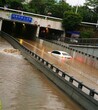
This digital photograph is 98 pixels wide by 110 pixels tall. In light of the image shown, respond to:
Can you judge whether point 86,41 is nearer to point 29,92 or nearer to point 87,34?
point 87,34

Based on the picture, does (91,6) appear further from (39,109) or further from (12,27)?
(39,109)

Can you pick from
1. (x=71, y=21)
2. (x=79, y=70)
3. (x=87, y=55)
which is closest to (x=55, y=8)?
(x=71, y=21)

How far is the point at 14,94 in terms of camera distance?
71.1 ft

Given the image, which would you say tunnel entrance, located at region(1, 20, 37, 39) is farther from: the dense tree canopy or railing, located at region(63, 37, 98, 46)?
railing, located at region(63, 37, 98, 46)

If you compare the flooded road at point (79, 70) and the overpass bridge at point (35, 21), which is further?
the overpass bridge at point (35, 21)

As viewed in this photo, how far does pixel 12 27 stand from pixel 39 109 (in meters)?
83.9

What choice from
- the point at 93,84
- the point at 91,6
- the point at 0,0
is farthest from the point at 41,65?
the point at 91,6

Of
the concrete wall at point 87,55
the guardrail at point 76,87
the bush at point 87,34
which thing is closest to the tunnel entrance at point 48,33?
the bush at point 87,34

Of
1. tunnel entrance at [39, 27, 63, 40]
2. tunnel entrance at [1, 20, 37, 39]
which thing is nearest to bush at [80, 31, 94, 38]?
tunnel entrance at [39, 27, 63, 40]

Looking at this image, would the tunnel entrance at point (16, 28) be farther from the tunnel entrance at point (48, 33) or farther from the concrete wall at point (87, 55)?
the concrete wall at point (87, 55)

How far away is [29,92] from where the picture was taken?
22797 mm

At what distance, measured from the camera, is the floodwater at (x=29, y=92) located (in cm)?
1956

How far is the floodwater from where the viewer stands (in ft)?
→ 64.2

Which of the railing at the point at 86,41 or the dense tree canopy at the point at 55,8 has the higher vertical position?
the dense tree canopy at the point at 55,8
